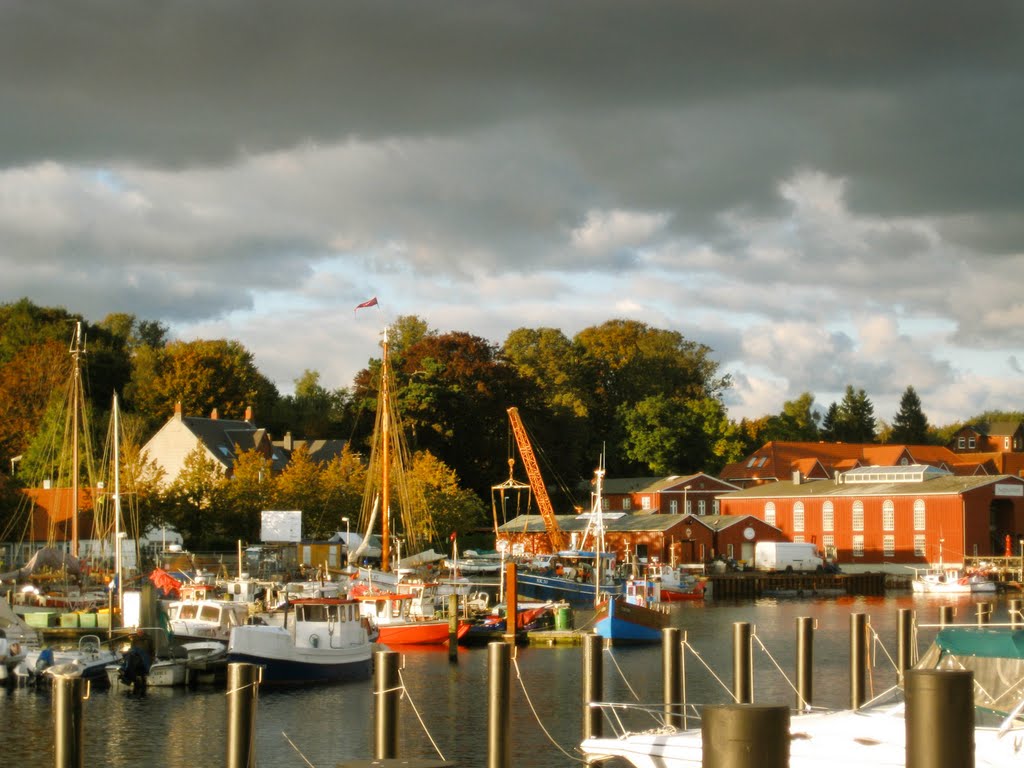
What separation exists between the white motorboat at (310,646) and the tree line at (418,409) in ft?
145

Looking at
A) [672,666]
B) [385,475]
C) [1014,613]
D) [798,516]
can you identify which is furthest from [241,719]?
[798,516]

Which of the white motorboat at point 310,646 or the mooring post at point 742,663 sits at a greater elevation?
the mooring post at point 742,663

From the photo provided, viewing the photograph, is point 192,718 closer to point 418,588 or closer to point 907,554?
point 418,588

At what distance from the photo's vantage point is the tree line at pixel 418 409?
91688mm

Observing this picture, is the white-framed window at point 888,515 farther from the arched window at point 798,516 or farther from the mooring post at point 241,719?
the mooring post at point 241,719

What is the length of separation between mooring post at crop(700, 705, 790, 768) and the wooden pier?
89250mm

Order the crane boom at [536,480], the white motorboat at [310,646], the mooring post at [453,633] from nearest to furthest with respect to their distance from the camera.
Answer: the white motorboat at [310,646] → the mooring post at [453,633] → the crane boom at [536,480]

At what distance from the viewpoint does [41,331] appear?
414ft

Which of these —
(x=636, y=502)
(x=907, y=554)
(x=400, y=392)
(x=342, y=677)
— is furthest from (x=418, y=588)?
(x=636, y=502)

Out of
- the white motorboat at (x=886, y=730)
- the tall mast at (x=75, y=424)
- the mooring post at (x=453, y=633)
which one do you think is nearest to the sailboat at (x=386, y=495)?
the mooring post at (x=453, y=633)

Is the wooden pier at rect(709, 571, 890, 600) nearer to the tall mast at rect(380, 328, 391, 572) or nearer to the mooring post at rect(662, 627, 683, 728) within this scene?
the tall mast at rect(380, 328, 391, 572)

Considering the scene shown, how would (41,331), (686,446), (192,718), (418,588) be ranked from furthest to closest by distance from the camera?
(686,446)
(41,331)
(418,588)
(192,718)

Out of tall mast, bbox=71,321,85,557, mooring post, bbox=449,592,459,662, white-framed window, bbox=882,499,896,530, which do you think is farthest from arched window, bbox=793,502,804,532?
mooring post, bbox=449,592,459,662

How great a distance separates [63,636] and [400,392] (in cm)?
5739
